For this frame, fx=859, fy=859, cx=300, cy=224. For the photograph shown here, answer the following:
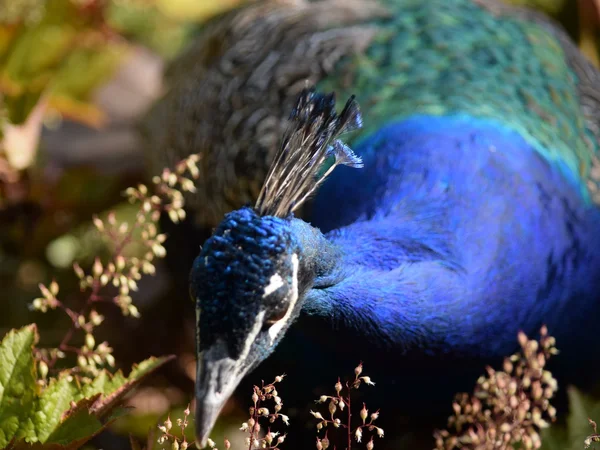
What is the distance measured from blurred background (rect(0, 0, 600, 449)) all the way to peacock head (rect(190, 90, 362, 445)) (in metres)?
1.03

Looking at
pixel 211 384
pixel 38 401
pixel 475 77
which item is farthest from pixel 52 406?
pixel 475 77

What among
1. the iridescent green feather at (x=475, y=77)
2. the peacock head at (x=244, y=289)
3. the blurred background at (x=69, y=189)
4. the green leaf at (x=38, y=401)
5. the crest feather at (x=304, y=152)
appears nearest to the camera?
the peacock head at (x=244, y=289)

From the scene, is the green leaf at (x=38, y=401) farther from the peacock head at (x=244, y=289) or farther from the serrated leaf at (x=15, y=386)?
the peacock head at (x=244, y=289)

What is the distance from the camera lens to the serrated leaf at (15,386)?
1426 mm

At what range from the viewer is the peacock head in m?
1.16

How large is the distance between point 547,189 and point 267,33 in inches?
36.4

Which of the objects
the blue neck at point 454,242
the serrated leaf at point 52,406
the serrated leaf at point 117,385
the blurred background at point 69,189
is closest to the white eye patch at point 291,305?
the blue neck at point 454,242

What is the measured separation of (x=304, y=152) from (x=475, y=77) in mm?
855

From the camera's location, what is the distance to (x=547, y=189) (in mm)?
1805

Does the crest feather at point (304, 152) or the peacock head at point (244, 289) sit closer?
the peacock head at point (244, 289)

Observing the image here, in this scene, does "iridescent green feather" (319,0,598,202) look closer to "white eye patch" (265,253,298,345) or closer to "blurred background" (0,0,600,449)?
"white eye patch" (265,253,298,345)

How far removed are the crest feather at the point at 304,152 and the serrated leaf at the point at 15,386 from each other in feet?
1.65

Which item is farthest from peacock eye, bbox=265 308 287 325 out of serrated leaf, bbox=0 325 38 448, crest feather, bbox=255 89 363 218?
serrated leaf, bbox=0 325 38 448

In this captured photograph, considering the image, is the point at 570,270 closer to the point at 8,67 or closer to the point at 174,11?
the point at 8,67
